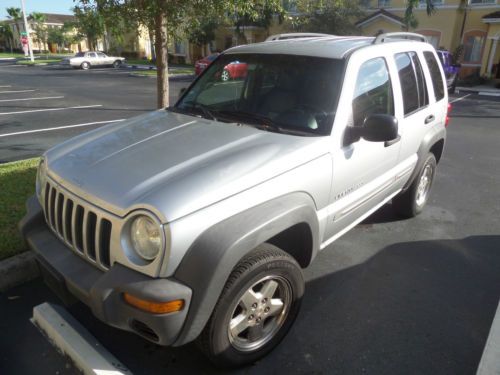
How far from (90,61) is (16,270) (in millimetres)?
32690

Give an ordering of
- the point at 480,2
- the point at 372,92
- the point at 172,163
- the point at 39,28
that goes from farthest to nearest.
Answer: the point at 39,28, the point at 480,2, the point at 372,92, the point at 172,163

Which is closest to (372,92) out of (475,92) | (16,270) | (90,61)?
(16,270)

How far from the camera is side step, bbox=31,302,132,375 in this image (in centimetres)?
210

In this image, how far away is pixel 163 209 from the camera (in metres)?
1.89

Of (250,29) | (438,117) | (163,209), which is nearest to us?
(163,209)

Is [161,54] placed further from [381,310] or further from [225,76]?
[381,310]

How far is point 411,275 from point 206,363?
198cm

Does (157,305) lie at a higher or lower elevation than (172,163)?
lower

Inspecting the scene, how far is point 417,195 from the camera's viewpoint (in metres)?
4.49

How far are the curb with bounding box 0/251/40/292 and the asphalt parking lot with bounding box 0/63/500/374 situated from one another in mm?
71

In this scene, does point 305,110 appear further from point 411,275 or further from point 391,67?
point 411,275

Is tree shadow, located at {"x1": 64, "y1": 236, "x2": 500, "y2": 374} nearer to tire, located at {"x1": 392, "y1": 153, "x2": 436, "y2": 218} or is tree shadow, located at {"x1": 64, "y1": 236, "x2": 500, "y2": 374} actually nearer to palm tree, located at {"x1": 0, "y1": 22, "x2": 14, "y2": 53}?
tire, located at {"x1": 392, "y1": 153, "x2": 436, "y2": 218}

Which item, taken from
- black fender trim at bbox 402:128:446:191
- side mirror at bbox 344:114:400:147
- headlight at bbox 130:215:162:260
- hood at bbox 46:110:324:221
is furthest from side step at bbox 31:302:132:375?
black fender trim at bbox 402:128:446:191

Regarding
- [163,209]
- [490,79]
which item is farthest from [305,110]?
[490,79]
